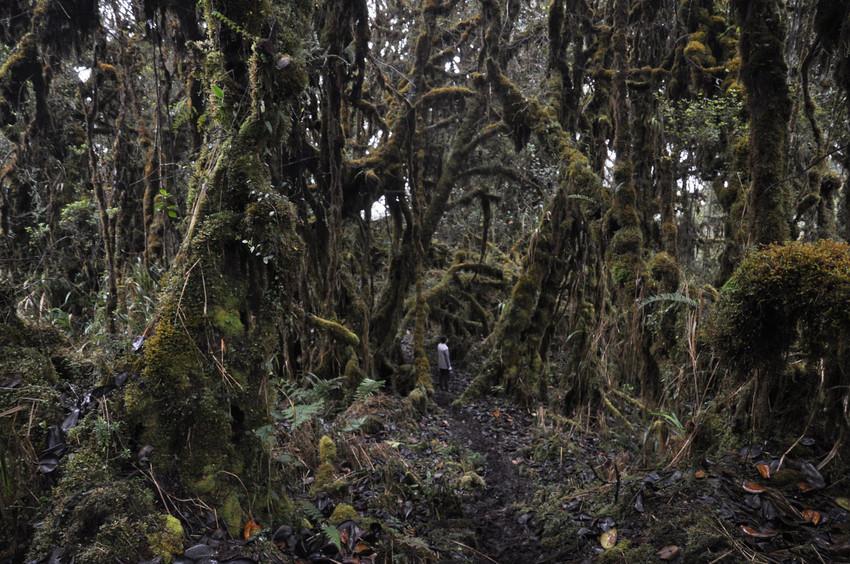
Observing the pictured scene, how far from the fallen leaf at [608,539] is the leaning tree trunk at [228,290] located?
8.09ft

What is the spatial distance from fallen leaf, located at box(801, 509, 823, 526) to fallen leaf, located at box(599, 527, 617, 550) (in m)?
1.26

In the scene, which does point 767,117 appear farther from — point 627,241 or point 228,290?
point 228,290

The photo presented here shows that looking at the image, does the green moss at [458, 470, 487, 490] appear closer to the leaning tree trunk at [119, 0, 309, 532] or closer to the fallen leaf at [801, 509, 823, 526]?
the leaning tree trunk at [119, 0, 309, 532]

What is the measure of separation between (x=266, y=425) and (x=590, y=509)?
2944mm

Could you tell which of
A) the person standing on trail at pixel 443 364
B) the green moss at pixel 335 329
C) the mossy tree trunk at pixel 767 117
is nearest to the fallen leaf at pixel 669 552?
the mossy tree trunk at pixel 767 117

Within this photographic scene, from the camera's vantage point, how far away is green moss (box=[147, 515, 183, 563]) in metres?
2.56

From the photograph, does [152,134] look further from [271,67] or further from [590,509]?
[590,509]

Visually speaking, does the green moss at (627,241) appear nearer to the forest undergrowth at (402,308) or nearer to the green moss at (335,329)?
the forest undergrowth at (402,308)

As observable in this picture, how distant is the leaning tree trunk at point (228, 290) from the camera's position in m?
3.11

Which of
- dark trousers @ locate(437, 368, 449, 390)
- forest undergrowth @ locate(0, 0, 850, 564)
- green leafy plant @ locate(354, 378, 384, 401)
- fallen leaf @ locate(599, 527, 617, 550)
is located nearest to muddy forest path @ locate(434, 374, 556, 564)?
forest undergrowth @ locate(0, 0, 850, 564)

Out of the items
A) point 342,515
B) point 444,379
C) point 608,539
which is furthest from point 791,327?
point 444,379

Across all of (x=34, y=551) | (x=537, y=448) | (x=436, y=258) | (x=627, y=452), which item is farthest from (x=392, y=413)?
(x=436, y=258)

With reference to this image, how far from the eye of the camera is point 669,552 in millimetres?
3270

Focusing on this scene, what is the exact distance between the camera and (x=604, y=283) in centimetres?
649
